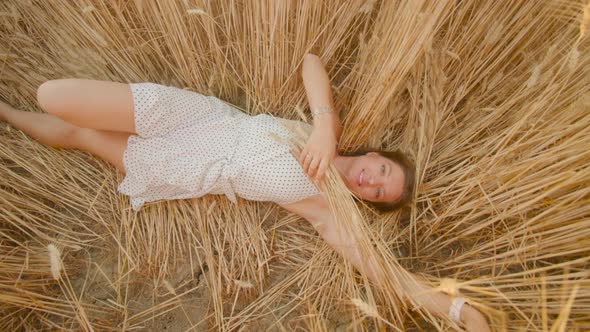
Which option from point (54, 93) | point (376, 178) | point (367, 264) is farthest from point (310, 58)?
point (54, 93)

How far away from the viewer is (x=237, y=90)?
1.57m

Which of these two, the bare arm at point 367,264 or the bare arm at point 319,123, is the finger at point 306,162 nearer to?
the bare arm at point 319,123

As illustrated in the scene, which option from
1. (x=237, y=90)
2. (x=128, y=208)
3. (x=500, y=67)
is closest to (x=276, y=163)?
(x=237, y=90)

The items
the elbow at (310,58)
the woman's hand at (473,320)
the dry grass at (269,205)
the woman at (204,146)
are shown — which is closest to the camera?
the woman's hand at (473,320)

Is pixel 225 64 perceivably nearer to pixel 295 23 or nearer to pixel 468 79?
pixel 295 23

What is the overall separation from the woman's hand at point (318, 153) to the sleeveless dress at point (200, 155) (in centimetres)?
9

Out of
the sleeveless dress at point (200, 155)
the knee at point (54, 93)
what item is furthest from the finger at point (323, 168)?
the knee at point (54, 93)

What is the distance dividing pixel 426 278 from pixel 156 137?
3.09 ft

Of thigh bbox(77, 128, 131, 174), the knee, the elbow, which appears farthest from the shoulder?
the knee

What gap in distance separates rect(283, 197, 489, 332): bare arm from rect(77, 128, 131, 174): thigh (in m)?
0.58

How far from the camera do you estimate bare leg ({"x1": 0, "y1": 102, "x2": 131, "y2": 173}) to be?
1.42m

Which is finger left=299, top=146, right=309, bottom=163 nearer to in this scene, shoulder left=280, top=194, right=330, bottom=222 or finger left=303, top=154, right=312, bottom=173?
finger left=303, top=154, right=312, bottom=173

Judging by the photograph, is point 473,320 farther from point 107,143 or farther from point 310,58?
point 107,143

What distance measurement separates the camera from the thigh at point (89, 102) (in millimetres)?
1249
